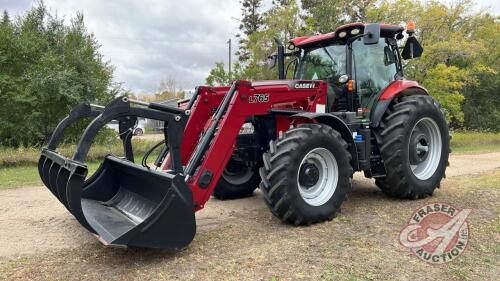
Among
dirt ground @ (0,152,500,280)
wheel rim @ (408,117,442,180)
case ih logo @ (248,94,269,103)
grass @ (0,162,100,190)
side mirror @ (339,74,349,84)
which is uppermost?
side mirror @ (339,74,349,84)

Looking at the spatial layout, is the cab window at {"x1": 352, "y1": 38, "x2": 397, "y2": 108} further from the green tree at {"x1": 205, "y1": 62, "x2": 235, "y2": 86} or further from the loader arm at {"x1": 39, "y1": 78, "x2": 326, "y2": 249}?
the green tree at {"x1": 205, "y1": 62, "x2": 235, "y2": 86}

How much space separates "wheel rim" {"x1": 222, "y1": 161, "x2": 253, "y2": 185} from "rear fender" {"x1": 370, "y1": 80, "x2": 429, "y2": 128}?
1.95 m

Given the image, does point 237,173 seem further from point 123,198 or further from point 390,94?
point 390,94

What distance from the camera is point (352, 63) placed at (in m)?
6.25

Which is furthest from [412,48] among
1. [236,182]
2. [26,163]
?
[26,163]

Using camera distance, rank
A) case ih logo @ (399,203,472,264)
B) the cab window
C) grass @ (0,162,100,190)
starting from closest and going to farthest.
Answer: case ih logo @ (399,203,472,264) → the cab window → grass @ (0,162,100,190)

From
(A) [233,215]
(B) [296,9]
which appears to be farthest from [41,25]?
(A) [233,215]

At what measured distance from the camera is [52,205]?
21.9 feet

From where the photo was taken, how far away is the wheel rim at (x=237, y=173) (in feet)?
21.8

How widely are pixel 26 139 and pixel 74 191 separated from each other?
14212 millimetres

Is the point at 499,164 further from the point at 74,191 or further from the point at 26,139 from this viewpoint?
the point at 26,139

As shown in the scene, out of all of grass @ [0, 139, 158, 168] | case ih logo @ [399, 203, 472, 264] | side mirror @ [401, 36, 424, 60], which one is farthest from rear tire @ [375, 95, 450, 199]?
grass @ [0, 139, 158, 168]

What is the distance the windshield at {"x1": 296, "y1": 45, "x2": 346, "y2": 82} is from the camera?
632 cm

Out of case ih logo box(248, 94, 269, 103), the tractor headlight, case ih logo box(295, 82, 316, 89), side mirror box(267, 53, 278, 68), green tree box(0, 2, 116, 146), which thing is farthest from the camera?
green tree box(0, 2, 116, 146)
